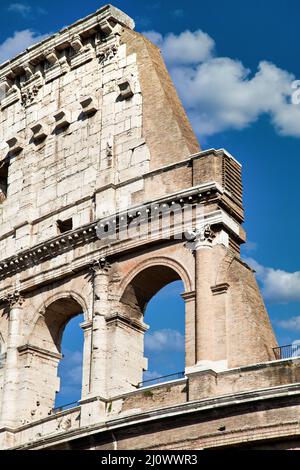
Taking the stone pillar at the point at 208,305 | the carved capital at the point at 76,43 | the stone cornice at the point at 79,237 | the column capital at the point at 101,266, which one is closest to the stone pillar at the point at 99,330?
Answer: the column capital at the point at 101,266

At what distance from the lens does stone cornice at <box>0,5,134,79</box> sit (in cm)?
2934

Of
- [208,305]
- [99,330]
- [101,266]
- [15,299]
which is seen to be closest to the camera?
[208,305]

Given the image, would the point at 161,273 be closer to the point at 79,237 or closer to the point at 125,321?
the point at 125,321

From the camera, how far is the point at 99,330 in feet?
84.5

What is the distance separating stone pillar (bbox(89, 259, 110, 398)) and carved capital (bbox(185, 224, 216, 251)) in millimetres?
2292

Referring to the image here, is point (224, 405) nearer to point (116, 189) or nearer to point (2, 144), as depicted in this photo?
point (116, 189)

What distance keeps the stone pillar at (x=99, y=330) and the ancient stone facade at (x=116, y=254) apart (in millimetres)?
31

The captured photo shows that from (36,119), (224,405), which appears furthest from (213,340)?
(36,119)

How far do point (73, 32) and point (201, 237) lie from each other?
7838 millimetres

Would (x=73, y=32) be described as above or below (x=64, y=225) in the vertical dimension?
above

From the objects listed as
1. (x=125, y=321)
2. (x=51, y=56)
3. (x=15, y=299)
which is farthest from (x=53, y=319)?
(x=51, y=56)
